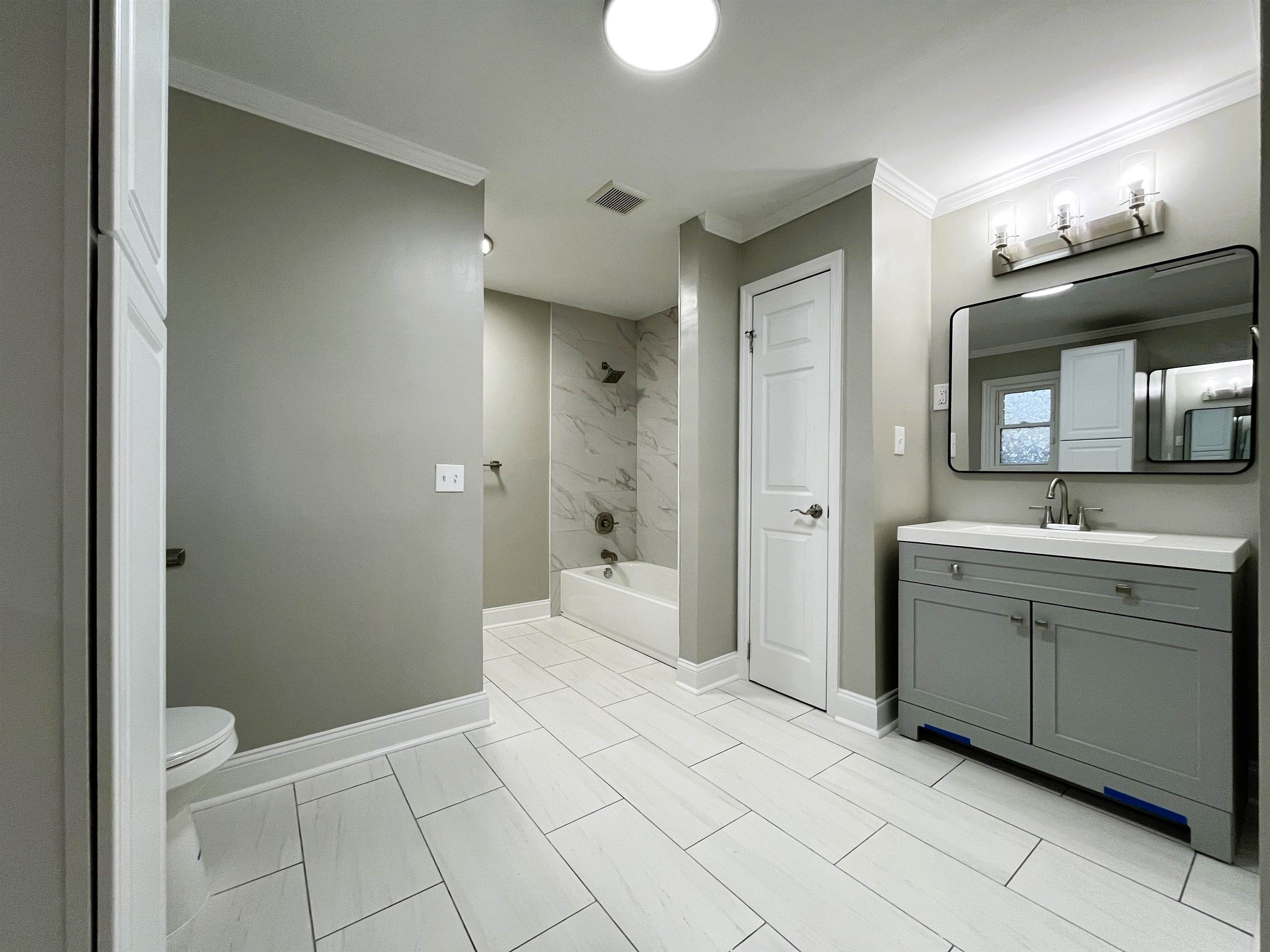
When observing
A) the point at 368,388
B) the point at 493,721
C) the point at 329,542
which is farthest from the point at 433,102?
the point at 493,721

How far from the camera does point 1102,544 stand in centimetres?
174

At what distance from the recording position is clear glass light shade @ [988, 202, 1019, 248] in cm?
234

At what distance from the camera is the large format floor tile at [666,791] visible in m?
1.68

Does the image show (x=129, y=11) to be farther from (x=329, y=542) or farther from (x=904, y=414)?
(x=904, y=414)

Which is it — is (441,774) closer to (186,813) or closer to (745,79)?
(186,813)

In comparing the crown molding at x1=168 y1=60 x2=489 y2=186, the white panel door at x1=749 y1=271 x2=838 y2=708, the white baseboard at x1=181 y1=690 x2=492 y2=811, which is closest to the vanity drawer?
the white panel door at x1=749 y1=271 x2=838 y2=708

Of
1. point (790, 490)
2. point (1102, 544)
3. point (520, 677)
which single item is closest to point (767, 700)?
point (790, 490)

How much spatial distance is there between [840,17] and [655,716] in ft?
8.88

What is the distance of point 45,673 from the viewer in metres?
0.48

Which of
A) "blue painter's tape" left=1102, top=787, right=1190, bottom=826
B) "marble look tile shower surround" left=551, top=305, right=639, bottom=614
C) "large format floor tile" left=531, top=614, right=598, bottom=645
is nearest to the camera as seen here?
"blue painter's tape" left=1102, top=787, right=1190, bottom=826

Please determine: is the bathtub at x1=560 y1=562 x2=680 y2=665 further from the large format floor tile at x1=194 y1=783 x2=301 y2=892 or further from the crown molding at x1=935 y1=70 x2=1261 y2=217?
the crown molding at x1=935 y1=70 x2=1261 y2=217

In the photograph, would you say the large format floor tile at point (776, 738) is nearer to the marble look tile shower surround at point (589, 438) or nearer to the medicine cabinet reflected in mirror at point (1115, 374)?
the medicine cabinet reflected in mirror at point (1115, 374)

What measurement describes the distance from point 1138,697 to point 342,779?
108 inches

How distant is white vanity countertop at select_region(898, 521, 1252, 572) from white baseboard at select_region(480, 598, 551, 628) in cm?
274
